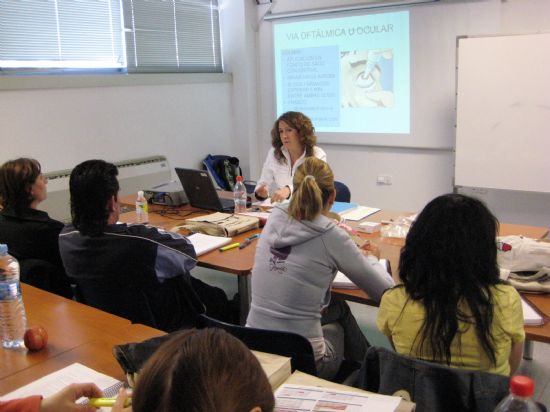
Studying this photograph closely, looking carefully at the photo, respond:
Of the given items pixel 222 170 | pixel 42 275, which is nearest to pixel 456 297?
pixel 42 275

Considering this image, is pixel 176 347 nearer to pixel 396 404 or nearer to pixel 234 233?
pixel 396 404

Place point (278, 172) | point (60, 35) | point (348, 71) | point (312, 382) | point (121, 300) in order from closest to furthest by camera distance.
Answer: point (312, 382) < point (121, 300) < point (278, 172) < point (60, 35) < point (348, 71)

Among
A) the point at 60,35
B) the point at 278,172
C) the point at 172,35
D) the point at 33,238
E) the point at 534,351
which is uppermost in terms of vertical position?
the point at 172,35

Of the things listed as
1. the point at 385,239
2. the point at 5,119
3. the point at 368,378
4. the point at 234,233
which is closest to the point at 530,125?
the point at 385,239

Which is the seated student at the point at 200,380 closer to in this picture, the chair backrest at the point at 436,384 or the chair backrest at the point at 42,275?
the chair backrest at the point at 436,384

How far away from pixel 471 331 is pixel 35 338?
1.30 m

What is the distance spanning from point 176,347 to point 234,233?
7.39ft

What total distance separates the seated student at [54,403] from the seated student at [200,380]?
578 millimetres

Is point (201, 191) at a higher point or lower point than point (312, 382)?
higher

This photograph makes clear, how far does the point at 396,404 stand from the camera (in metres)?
1.24

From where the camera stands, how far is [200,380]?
769 millimetres

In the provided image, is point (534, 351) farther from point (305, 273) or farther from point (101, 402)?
point (101, 402)

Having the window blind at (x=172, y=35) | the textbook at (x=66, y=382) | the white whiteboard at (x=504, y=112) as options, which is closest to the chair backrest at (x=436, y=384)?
the textbook at (x=66, y=382)

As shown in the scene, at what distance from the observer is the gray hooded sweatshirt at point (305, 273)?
204 cm
